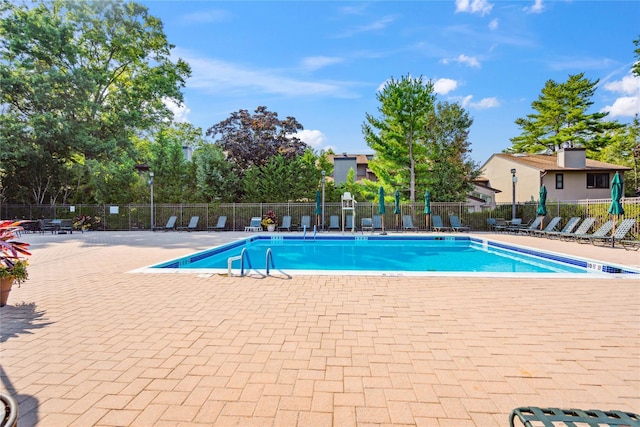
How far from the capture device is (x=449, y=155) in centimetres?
2072

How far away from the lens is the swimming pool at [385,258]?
7.09m

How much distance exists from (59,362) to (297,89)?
48.9 ft

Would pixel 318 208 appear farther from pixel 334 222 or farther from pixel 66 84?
pixel 66 84

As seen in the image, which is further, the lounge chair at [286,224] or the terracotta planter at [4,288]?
the lounge chair at [286,224]

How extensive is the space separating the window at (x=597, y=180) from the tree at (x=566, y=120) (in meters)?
10.6

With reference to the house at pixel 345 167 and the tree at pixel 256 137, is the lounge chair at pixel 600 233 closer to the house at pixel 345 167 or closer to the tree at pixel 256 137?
the tree at pixel 256 137

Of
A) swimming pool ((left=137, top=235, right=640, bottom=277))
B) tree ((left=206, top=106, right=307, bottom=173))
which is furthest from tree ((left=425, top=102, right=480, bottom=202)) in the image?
tree ((left=206, top=106, right=307, bottom=173))

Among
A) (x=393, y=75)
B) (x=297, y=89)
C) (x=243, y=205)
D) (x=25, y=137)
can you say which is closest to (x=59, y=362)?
(x=297, y=89)

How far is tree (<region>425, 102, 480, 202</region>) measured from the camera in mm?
19984

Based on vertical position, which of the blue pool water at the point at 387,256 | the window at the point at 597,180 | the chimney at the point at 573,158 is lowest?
the blue pool water at the point at 387,256

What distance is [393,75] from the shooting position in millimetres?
19141

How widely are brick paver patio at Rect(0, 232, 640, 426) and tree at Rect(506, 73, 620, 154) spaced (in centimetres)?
3637

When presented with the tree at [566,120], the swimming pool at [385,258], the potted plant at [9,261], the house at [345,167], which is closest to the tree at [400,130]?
the swimming pool at [385,258]

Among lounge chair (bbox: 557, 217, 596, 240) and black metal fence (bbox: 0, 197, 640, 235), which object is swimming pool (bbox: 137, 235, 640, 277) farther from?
black metal fence (bbox: 0, 197, 640, 235)
